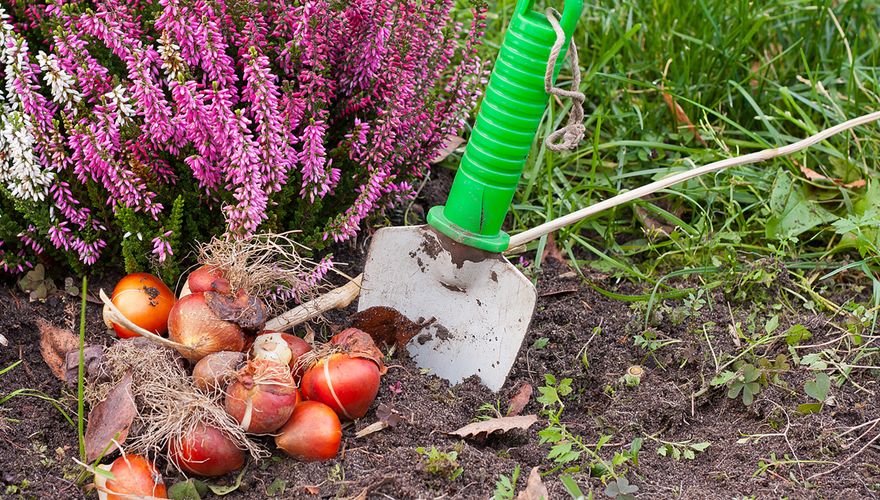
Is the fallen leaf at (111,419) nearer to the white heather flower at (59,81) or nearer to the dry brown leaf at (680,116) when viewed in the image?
the white heather flower at (59,81)

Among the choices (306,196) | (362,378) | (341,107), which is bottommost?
(362,378)

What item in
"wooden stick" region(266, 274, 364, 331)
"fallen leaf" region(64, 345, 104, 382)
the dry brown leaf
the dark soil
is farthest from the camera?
the dry brown leaf

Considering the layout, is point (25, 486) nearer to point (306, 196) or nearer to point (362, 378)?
point (362, 378)

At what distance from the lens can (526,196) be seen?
9.49ft

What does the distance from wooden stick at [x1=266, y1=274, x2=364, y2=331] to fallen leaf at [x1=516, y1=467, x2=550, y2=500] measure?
692 mm

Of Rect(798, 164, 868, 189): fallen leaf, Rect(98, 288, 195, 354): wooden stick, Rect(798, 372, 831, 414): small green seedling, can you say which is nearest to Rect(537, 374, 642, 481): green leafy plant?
Rect(798, 372, 831, 414): small green seedling

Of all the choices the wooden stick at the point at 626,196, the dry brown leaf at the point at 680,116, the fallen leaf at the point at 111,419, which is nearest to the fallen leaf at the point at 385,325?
the wooden stick at the point at 626,196

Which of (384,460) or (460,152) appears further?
(460,152)

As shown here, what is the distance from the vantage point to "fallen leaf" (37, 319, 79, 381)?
2164mm

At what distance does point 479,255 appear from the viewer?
2.24 metres

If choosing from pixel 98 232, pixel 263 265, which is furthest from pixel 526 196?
pixel 98 232

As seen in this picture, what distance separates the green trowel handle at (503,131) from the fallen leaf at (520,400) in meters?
0.36

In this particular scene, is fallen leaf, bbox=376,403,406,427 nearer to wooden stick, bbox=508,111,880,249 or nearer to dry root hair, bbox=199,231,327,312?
dry root hair, bbox=199,231,327,312

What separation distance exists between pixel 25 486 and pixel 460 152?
1.75m
